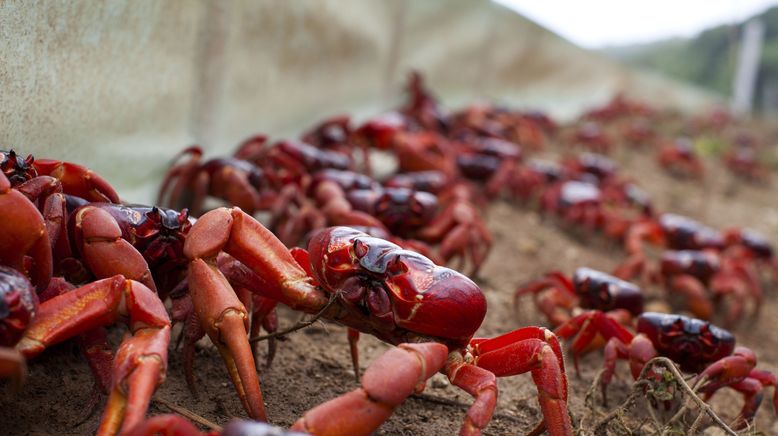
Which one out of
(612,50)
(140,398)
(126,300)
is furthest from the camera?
(612,50)

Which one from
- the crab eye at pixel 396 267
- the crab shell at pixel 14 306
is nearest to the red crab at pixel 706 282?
the crab eye at pixel 396 267

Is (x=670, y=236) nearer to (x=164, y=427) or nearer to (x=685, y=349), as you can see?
(x=685, y=349)

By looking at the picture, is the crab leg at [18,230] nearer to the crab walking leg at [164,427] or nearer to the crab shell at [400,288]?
the crab walking leg at [164,427]

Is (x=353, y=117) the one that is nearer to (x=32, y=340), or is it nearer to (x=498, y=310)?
(x=498, y=310)

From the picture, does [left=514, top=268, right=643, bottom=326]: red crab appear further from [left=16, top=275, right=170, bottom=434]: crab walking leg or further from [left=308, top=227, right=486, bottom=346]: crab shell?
[left=16, top=275, right=170, bottom=434]: crab walking leg

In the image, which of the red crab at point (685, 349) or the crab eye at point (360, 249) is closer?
the crab eye at point (360, 249)

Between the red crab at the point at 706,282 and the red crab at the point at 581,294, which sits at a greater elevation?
the red crab at the point at 581,294

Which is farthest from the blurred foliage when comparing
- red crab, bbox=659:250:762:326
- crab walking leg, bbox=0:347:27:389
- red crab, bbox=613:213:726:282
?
crab walking leg, bbox=0:347:27:389

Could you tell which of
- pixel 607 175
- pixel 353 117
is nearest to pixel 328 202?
pixel 353 117
